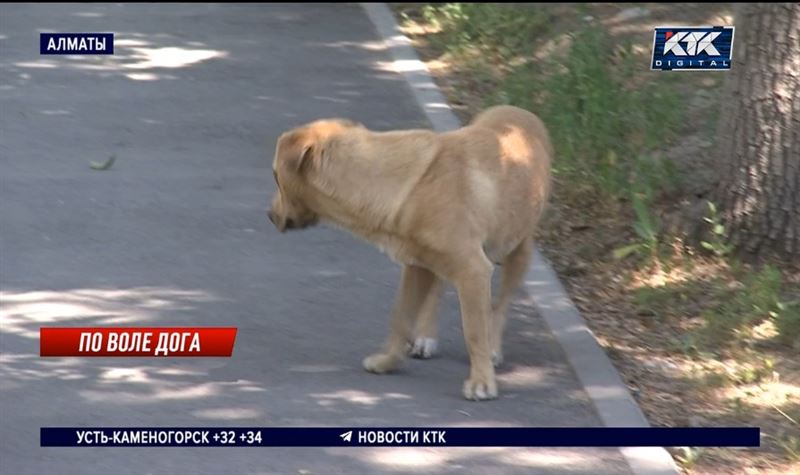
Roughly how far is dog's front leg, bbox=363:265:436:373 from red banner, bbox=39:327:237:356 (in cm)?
80

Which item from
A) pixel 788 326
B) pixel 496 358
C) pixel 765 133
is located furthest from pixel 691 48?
pixel 496 358

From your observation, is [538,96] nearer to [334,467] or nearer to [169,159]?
[169,159]

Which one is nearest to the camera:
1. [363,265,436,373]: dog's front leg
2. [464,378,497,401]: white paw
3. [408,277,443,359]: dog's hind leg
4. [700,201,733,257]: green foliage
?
[464,378,497,401]: white paw

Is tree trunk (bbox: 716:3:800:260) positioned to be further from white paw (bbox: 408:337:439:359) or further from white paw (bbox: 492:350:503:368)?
white paw (bbox: 408:337:439:359)

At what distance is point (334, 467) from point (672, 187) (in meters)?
3.84

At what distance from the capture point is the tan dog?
641 centimetres

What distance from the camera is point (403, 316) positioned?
22.2 feet

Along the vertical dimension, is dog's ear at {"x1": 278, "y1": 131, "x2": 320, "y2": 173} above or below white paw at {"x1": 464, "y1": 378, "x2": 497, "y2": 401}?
above

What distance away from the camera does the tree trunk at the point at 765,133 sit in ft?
26.3

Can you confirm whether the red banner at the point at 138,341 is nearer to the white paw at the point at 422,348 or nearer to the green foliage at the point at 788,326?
the white paw at the point at 422,348

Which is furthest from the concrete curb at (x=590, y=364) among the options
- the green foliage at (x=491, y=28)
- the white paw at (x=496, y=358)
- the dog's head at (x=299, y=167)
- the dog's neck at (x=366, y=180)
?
the green foliage at (x=491, y=28)

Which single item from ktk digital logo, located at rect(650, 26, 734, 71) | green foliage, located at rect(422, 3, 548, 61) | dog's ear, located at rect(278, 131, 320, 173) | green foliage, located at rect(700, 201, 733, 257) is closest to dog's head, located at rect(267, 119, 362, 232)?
dog's ear, located at rect(278, 131, 320, 173)

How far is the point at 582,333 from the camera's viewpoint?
746cm

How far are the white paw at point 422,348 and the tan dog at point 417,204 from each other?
23 cm
